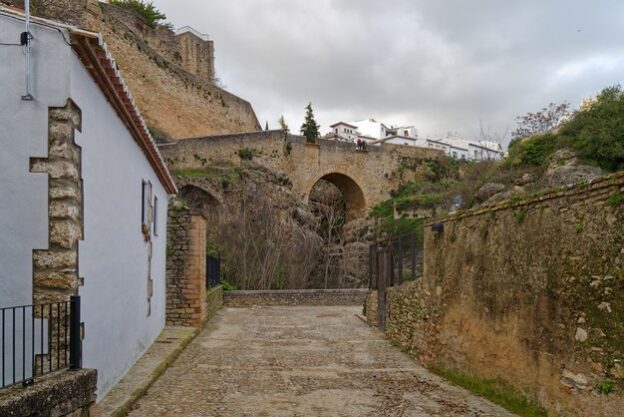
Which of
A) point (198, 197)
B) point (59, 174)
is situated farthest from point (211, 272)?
→ point (59, 174)

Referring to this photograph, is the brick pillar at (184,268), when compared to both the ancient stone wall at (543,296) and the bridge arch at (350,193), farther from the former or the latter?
the bridge arch at (350,193)

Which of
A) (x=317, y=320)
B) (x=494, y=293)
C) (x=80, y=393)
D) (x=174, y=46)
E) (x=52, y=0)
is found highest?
(x=174, y=46)

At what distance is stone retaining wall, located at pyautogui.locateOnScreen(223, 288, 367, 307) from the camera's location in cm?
1989

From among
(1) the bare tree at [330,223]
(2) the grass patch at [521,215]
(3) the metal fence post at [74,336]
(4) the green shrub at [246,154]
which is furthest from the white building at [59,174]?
(4) the green shrub at [246,154]

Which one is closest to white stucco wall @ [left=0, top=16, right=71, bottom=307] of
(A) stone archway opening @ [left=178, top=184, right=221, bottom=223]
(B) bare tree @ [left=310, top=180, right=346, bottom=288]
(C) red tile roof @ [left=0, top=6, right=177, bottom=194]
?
(C) red tile roof @ [left=0, top=6, right=177, bottom=194]

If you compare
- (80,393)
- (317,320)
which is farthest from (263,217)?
(80,393)

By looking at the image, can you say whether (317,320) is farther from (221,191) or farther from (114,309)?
(221,191)

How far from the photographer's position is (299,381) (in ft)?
25.3

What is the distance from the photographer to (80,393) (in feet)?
13.2

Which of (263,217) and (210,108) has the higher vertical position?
(210,108)

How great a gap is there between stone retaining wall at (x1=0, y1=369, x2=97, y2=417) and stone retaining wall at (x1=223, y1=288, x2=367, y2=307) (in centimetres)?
1567

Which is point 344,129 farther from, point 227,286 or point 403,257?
point 403,257

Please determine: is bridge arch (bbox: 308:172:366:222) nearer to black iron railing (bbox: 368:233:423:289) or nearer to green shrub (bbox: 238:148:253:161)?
green shrub (bbox: 238:148:253:161)

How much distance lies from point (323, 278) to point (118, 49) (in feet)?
51.8
